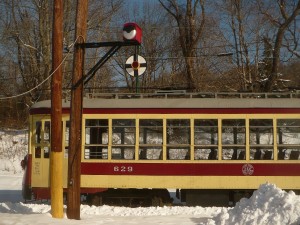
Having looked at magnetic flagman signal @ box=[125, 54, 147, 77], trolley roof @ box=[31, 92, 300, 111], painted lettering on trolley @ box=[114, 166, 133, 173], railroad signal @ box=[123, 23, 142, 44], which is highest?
magnetic flagman signal @ box=[125, 54, 147, 77]

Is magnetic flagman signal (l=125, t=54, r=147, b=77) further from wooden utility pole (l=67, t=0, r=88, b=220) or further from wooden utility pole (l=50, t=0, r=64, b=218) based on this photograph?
wooden utility pole (l=50, t=0, r=64, b=218)

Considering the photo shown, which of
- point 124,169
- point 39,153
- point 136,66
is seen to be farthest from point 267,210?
point 136,66

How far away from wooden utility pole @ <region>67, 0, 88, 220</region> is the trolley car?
3.34 m

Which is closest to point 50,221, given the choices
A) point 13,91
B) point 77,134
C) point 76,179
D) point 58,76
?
point 76,179

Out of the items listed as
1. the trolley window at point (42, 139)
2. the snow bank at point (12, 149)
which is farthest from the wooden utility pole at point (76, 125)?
the snow bank at point (12, 149)

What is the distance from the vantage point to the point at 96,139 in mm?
13984

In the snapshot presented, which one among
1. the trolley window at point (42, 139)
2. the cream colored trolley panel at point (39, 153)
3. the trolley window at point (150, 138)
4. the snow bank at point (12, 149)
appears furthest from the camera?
the snow bank at point (12, 149)

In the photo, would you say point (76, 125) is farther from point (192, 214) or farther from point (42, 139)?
point (42, 139)

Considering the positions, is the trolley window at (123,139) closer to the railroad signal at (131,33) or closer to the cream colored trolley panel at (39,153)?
the cream colored trolley panel at (39,153)

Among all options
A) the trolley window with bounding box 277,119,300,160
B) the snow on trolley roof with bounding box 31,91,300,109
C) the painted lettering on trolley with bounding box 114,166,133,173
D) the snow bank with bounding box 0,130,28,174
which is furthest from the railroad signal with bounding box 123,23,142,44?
the snow bank with bounding box 0,130,28,174

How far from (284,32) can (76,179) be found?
22.8 meters

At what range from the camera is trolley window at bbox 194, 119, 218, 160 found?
1381 cm

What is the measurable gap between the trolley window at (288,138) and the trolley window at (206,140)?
61.2 inches

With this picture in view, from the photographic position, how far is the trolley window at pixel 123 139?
1389 cm
